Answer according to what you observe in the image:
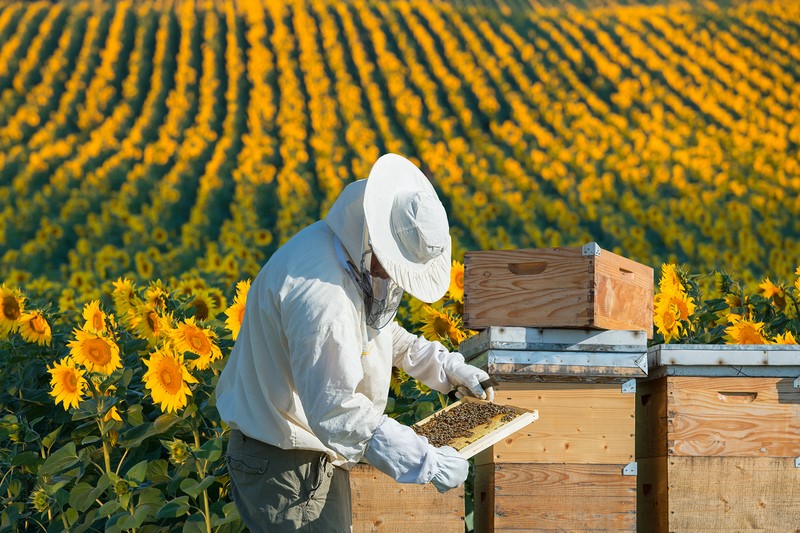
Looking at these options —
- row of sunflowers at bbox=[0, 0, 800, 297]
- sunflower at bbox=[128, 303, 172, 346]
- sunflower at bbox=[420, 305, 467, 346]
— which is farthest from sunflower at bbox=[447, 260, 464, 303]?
row of sunflowers at bbox=[0, 0, 800, 297]

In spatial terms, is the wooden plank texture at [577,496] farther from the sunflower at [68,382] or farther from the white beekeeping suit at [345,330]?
the sunflower at [68,382]

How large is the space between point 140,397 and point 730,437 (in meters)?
2.48

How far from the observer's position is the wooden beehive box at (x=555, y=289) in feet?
12.9

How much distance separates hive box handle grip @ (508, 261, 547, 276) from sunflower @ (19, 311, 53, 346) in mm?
2336

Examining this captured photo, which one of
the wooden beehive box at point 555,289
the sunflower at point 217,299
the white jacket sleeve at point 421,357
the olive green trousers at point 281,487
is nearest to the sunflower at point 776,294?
the wooden beehive box at point 555,289

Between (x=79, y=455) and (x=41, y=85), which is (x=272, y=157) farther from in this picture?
(x=79, y=455)

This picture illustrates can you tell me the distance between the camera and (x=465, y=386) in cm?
369

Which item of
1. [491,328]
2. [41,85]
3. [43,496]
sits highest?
[41,85]

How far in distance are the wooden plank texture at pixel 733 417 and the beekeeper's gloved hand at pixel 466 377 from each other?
2.51 feet

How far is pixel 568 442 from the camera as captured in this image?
13.1ft

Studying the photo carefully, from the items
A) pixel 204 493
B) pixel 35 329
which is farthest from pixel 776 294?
pixel 35 329

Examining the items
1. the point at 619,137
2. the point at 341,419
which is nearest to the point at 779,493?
the point at 341,419

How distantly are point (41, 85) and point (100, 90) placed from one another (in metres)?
1.27

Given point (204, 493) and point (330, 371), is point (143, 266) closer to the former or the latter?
point (204, 493)
